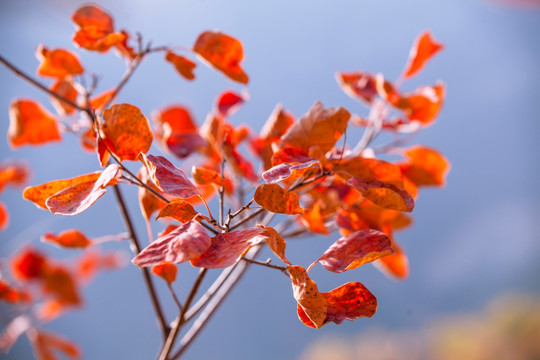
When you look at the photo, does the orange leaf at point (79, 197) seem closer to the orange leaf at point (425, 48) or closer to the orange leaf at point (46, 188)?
the orange leaf at point (46, 188)

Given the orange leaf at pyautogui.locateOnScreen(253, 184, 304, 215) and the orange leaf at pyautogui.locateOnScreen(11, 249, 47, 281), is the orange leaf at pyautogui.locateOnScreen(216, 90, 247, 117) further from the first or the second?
the orange leaf at pyautogui.locateOnScreen(11, 249, 47, 281)

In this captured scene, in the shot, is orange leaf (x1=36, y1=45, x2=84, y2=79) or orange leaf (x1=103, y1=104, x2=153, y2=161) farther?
orange leaf (x1=36, y1=45, x2=84, y2=79)

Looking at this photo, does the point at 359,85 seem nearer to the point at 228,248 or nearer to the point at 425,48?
the point at 425,48

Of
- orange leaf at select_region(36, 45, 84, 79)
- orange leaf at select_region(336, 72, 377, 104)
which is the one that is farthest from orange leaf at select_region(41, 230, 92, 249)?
orange leaf at select_region(336, 72, 377, 104)

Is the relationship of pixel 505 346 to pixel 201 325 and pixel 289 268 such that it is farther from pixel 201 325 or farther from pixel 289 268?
pixel 289 268

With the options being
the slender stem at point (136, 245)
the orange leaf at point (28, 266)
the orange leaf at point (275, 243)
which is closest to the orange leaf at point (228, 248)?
the orange leaf at point (275, 243)

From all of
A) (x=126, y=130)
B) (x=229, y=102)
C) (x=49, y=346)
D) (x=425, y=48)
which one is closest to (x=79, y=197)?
(x=126, y=130)
